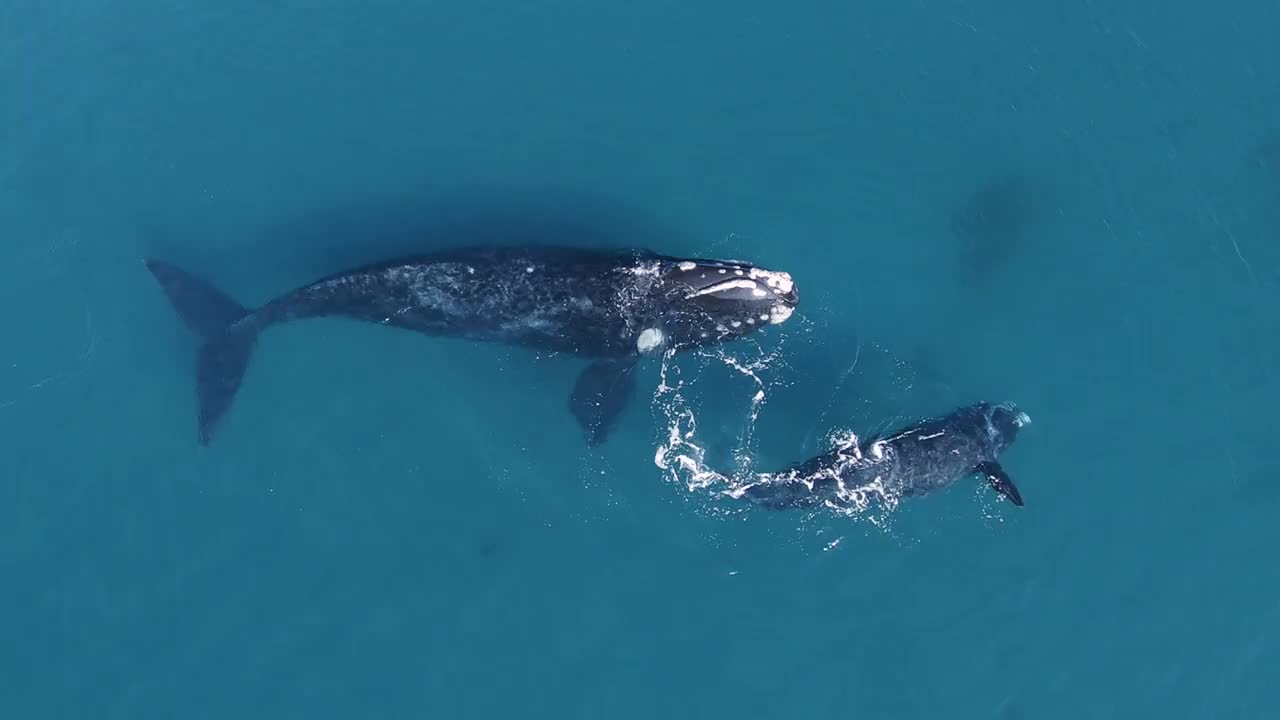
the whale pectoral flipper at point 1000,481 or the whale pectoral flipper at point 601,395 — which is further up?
the whale pectoral flipper at point 601,395

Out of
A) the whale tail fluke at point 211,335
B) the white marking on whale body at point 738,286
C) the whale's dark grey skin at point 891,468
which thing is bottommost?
the whale's dark grey skin at point 891,468

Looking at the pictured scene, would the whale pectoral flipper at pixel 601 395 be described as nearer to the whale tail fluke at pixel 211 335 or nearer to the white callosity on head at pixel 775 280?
the white callosity on head at pixel 775 280

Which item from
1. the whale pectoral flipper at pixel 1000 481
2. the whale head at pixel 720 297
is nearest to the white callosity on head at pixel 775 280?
the whale head at pixel 720 297

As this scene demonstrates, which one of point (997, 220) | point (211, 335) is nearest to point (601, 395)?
point (211, 335)

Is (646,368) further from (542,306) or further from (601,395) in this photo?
(542,306)

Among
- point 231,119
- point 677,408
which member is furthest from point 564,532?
point 231,119

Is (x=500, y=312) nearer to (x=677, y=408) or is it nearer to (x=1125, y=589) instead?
(x=677, y=408)

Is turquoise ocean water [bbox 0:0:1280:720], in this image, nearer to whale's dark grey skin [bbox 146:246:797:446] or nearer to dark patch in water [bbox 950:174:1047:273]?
dark patch in water [bbox 950:174:1047:273]
